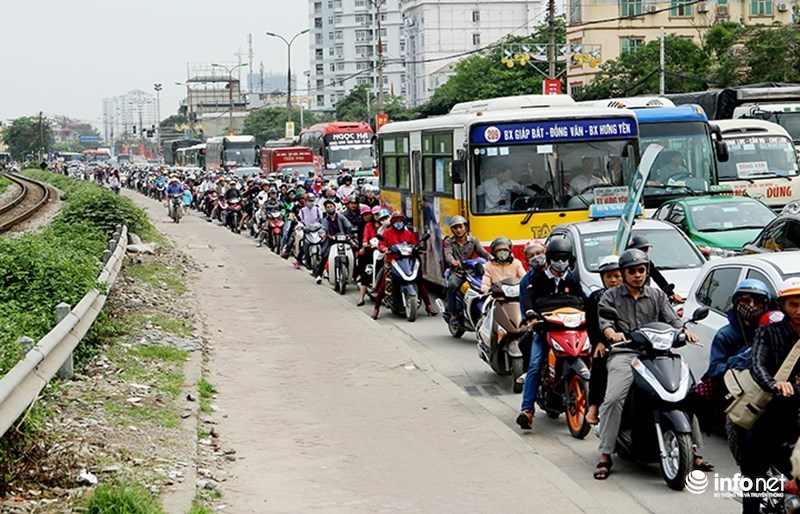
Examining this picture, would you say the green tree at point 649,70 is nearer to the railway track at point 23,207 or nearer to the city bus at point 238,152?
the city bus at point 238,152

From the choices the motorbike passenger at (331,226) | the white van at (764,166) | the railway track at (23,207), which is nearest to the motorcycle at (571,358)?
the motorbike passenger at (331,226)

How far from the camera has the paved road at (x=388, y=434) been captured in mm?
8219

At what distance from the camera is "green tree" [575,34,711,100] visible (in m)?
60.8

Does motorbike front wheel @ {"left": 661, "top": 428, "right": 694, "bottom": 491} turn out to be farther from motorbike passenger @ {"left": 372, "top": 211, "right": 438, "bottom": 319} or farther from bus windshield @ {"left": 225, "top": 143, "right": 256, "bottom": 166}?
bus windshield @ {"left": 225, "top": 143, "right": 256, "bottom": 166}

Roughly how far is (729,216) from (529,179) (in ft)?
11.4

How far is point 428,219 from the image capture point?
20.3m

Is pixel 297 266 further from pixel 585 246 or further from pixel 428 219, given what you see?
pixel 585 246

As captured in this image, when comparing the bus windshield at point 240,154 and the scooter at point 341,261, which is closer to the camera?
the scooter at point 341,261

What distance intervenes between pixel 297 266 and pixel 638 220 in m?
13.0

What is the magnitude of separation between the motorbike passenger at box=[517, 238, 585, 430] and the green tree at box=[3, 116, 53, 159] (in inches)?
6452

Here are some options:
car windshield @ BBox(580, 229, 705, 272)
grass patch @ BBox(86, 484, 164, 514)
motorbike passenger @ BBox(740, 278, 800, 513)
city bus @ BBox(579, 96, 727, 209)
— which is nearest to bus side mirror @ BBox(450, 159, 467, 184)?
car windshield @ BBox(580, 229, 705, 272)

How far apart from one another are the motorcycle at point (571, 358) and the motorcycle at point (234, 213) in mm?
31603

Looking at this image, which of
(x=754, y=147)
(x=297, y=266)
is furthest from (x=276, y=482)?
(x=754, y=147)

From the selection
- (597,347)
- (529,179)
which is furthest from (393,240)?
(597,347)
